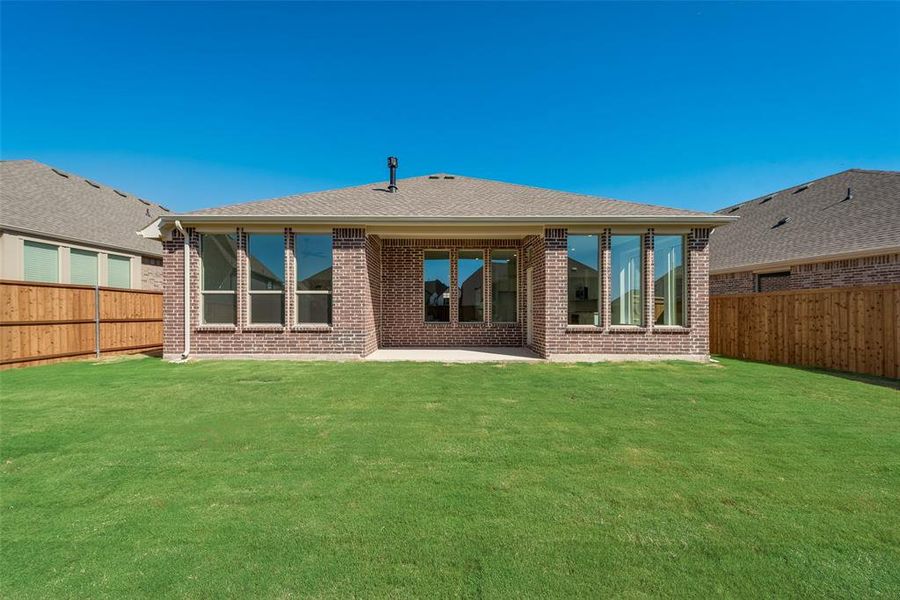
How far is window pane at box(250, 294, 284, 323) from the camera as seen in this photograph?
890 cm

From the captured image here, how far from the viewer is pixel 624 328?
29.0ft

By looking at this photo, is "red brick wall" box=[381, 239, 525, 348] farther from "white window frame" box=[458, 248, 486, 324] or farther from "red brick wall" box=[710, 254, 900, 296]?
"red brick wall" box=[710, 254, 900, 296]

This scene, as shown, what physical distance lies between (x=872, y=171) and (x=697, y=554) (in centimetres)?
1800

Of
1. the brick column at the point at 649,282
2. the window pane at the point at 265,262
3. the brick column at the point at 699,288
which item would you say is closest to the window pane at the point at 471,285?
the brick column at the point at 649,282

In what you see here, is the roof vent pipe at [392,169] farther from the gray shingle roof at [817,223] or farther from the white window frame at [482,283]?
the gray shingle roof at [817,223]

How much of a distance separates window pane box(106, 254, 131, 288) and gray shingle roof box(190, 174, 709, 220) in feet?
22.4

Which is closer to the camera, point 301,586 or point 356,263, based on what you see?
point 301,586

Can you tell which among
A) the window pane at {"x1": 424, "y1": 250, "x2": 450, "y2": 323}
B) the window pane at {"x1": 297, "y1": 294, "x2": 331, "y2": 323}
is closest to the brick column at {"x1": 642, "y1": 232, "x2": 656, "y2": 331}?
the window pane at {"x1": 424, "y1": 250, "x2": 450, "y2": 323}

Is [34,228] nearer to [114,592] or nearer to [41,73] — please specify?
[41,73]

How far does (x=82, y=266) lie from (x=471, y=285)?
40.2ft

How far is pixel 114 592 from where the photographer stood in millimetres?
1877

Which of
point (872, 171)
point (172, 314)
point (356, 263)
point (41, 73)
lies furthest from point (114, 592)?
point (872, 171)

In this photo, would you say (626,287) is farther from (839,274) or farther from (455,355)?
(839,274)

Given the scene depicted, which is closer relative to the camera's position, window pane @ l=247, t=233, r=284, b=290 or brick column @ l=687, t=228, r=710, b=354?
brick column @ l=687, t=228, r=710, b=354
